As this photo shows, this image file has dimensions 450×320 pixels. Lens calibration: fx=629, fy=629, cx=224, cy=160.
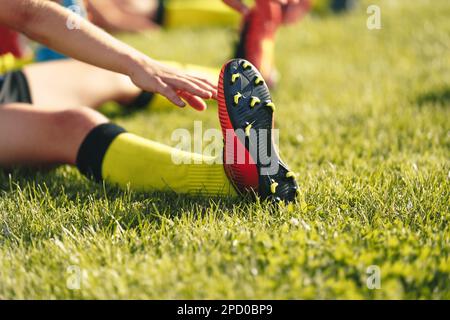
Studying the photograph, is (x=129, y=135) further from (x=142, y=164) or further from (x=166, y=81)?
(x=166, y=81)

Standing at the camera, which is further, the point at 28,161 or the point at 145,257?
the point at 28,161

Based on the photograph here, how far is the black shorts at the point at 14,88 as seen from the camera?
92.8 inches

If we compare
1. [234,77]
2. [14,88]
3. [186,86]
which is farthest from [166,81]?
[14,88]

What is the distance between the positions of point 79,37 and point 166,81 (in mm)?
291

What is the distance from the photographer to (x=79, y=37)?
186 cm

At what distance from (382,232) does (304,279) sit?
0.30 meters

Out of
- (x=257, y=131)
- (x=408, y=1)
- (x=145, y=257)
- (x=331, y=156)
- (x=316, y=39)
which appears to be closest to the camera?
(x=145, y=257)

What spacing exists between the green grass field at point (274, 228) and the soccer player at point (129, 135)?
0.06 m

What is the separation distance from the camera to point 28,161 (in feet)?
7.14

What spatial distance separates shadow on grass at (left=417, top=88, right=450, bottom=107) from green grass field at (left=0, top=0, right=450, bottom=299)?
4.2 inches

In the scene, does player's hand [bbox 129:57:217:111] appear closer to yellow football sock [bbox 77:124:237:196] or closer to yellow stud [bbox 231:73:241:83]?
yellow stud [bbox 231:73:241:83]
